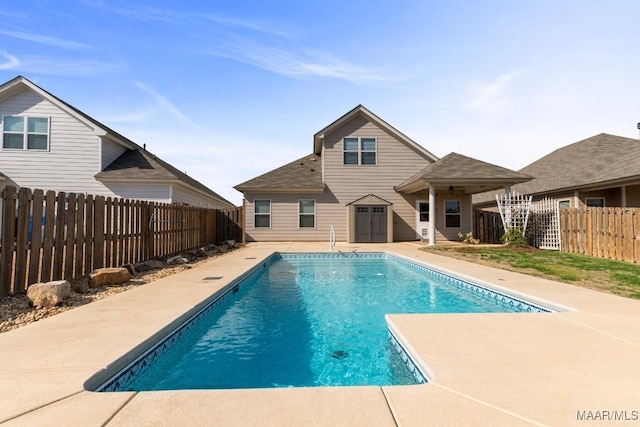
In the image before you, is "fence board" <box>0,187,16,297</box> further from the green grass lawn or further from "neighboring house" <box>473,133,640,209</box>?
"neighboring house" <box>473,133,640,209</box>

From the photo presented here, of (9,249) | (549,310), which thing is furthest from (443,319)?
(9,249)

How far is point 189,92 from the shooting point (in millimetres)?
14453

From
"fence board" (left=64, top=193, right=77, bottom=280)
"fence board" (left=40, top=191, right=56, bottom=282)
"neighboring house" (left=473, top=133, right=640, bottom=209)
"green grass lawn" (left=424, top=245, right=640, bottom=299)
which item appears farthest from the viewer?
"neighboring house" (left=473, top=133, right=640, bottom=209)

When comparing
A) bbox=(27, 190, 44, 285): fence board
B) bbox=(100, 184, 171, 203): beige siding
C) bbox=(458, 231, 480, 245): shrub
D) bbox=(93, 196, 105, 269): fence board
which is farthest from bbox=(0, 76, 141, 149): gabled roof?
bbox=(458, 231, 480, 245): shrub

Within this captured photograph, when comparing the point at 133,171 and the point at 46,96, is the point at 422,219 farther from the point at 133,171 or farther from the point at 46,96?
the point at 46,96

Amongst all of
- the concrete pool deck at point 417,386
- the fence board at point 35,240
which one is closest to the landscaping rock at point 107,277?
the fence board at point 35,240

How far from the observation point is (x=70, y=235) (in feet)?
20.6

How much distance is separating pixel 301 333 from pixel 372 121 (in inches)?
627

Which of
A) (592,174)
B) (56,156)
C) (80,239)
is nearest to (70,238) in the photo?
(80,239)

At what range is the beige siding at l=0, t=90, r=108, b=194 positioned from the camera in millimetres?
14359

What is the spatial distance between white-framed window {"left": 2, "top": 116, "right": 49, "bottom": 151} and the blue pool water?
44.0 feet

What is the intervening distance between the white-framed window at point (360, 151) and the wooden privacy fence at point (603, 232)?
9536 mm

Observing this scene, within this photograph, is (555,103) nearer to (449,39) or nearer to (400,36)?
(449,39)

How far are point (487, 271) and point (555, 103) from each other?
396 inches
